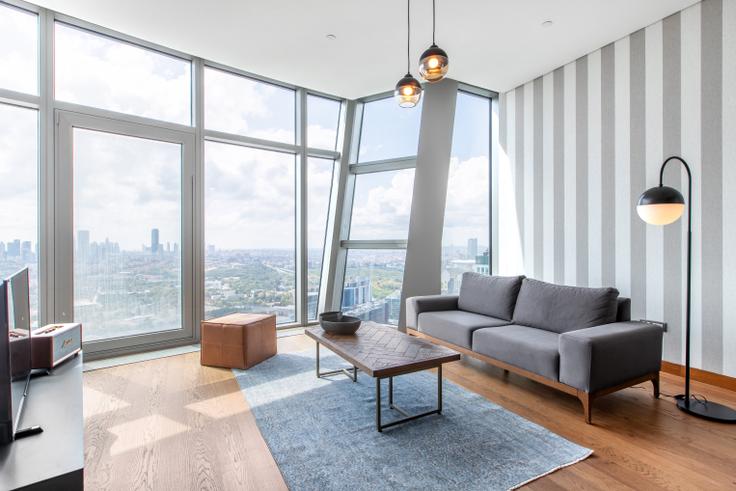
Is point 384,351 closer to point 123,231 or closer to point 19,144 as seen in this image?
point 123,231

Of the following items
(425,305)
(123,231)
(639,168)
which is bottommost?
(425,305)

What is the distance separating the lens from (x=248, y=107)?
4574 mm

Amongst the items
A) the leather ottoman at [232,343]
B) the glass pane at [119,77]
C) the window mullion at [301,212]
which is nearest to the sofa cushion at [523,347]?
the leather ottoman at [232,343]

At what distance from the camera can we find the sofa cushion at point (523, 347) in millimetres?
2633

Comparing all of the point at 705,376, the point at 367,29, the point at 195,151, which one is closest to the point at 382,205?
the point at 367,29

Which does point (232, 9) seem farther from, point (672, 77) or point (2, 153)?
point (672, 77)

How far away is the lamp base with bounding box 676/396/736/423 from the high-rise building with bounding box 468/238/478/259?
267cm

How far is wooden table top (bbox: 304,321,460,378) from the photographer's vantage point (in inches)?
89.0

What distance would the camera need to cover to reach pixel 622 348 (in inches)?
98.5

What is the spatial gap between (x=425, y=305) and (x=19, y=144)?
410 cm

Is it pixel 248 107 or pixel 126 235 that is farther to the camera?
pixel 248 107

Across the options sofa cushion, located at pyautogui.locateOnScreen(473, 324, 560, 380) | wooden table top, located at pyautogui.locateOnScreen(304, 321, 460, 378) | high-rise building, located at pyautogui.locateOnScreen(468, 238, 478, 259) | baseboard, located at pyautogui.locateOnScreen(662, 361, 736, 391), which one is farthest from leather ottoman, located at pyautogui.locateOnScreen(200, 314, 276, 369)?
baseboard, located at pyautogui.locateOnScreen(662, 361, 736, 391)

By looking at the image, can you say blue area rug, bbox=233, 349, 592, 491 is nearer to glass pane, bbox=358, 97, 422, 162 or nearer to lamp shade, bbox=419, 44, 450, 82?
lamp shade, bbox=419, 44, 450, 82

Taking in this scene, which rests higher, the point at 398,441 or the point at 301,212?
the point at 301,212
